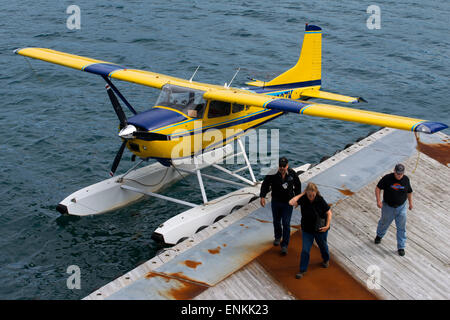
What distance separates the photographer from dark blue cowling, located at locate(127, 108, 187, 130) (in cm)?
1054

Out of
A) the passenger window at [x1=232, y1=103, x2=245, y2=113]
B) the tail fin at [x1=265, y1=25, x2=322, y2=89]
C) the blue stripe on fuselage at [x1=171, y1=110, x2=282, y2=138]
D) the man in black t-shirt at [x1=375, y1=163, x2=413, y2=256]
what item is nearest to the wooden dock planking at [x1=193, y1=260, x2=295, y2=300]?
the man in black t-shirt at [x1=375, y1=163, x2=413, y2=256]

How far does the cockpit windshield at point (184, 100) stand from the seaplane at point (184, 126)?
0.08ft

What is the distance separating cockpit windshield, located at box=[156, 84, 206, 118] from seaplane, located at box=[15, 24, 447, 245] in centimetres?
2

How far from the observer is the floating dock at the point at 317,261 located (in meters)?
7.91

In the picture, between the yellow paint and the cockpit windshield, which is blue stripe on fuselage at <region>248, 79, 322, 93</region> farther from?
the cockpit windshield

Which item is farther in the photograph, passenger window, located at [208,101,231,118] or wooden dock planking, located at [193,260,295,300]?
passenger window, located at [208,101,231,118]

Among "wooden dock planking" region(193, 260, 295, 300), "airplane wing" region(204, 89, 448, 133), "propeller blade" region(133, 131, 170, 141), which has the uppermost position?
"airplane wing" region(204, 89, 448, 133)

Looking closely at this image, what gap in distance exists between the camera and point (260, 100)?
11086 mm

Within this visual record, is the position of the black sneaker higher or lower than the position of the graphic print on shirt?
lower

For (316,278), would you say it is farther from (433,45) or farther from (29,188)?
(433,45)

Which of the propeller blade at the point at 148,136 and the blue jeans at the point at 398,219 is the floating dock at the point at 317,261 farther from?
the propeller blade at the point at 148,136

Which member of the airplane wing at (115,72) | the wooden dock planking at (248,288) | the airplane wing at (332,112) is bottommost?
the wooden dock planking at (248,288)

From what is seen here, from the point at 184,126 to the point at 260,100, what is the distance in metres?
1.86

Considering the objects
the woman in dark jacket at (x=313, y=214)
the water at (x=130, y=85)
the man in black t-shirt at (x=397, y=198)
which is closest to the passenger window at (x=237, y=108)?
the water at (x=130, y=85)
